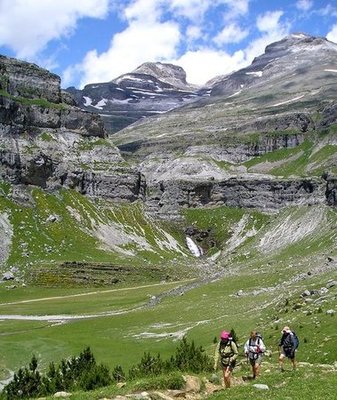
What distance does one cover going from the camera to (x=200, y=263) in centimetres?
19888

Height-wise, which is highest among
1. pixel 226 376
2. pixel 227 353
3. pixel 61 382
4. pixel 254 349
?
pixel 227 353

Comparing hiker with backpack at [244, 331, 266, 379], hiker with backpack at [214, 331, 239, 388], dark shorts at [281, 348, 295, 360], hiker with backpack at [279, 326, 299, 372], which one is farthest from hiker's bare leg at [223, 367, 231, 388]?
dark shorts at [281, 348, 295, 360]

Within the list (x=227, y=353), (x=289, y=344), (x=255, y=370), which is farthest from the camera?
(x=289, y=344)

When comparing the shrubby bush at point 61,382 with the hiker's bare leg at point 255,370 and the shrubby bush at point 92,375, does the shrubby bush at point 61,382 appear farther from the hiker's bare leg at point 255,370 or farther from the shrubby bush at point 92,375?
the hiker's bare leg at point 255,370

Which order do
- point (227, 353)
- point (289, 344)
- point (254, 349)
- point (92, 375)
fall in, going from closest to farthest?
point (227, 353)
point (254, 349)
point (289, 344)
point (92, 375)

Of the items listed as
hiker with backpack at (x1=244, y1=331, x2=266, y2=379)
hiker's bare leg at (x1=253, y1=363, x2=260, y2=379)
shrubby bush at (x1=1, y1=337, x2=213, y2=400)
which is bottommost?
hiker's bare leg at (x1=253, y1=363, x2=260, y2=379)

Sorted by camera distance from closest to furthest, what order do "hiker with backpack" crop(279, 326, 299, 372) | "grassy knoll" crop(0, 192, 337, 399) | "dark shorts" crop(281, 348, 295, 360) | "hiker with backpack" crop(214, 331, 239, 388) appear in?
"hiker with backpack" crop(214, 331, 239, 388)
"hiker with backpack" crop(279, 326, 299, 372)
"dark shorts" crop(281, 348, 295, 360)
"grassy knoll" crop(0, 192, 337, 399)

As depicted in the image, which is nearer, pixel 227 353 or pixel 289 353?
pixel 227 353

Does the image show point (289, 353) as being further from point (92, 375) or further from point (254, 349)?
point (92, 375)

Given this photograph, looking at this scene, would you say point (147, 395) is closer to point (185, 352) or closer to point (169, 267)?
point (185, 352)

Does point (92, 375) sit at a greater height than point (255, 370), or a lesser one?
greater

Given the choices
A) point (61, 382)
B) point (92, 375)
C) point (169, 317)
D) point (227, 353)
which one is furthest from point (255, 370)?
point (169, 317)

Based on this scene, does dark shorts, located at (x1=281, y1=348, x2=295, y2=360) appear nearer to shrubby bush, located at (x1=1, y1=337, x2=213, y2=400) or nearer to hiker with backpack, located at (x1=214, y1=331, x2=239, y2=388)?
hiker with backpack, located at (x1=214, y1=331, x2=239, y2=388)

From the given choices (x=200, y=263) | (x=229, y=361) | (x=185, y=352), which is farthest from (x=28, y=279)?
(x=229, y=361)
